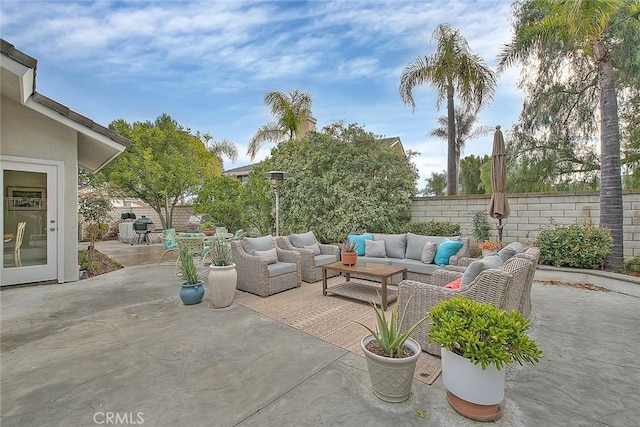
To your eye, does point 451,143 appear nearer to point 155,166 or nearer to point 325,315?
point 325,315

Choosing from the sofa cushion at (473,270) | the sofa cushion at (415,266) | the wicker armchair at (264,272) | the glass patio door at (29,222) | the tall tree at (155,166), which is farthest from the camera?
the tall tree at (155,166)

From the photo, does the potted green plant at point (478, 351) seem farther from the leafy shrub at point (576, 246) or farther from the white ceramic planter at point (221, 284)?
the leafy shrub at point (576, 246)

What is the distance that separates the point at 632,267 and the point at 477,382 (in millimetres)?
6183

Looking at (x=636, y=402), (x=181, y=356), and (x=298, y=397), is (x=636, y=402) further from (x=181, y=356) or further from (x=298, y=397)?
(x=181, y=356)

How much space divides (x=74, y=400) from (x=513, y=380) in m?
3.38

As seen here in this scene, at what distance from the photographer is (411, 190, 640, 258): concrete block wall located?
591cm

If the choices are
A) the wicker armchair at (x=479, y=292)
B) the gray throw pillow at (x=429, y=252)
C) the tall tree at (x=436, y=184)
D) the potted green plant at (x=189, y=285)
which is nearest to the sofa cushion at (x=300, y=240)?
the potted green plant at (x=189, y=285)

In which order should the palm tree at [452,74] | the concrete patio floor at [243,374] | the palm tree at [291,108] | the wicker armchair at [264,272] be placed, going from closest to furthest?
1. the concrete patio floor at [243,374]
2. the wicker armchair at [264,272]
3. the palm tree at [452,74]
4. the palm tree at [291,108]

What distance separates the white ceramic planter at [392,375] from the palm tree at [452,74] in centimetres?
868

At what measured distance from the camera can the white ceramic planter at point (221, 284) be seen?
4.00 m

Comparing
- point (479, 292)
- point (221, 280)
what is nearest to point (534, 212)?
point (479, 292)

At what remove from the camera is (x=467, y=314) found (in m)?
1.91

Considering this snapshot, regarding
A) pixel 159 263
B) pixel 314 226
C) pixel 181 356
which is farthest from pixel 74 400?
pixel 314 226

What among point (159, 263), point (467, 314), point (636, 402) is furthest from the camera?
point (159, 263)
